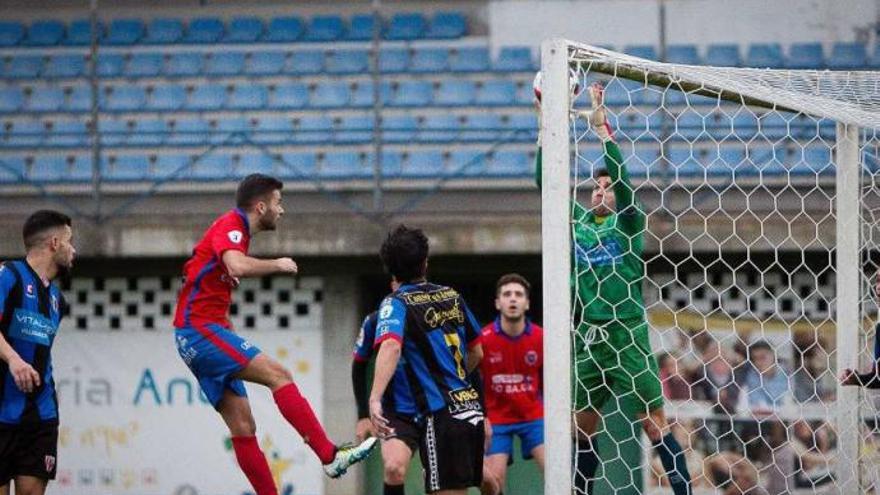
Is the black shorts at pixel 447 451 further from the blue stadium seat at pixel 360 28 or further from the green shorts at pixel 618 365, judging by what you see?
the blue stadium seat at pixel 360 28

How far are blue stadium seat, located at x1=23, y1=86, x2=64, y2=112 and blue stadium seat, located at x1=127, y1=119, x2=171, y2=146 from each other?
3.00 feet

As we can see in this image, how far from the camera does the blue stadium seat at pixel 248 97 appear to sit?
632 inches

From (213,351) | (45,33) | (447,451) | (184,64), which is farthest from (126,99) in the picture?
(447,451)

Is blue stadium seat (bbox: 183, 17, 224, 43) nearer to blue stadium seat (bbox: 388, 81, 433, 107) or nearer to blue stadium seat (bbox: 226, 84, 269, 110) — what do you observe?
blue stadium seat (bbox: 226, 84, 269, 110)

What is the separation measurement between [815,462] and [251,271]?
789cm

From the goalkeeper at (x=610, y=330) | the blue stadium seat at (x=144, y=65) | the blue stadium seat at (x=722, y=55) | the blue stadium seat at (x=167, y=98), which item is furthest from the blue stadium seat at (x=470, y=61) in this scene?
the goalkeeper at (x=610, y=330)

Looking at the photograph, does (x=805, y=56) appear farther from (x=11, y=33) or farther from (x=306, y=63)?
(x=11, y=33)

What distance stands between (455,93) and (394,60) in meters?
0.80

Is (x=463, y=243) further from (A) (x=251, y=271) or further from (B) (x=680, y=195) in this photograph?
(A) (x=251, y=271)

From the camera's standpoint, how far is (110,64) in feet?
54.5

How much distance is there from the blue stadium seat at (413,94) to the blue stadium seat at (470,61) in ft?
1.23

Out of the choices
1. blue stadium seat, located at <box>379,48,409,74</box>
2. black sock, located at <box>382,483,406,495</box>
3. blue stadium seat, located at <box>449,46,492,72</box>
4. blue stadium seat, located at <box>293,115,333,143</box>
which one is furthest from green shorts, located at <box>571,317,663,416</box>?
blue stadium seat, located at <box>379,48,409,74</box>

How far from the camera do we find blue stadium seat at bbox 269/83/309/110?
52.7ft

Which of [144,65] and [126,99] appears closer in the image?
[126,99]
